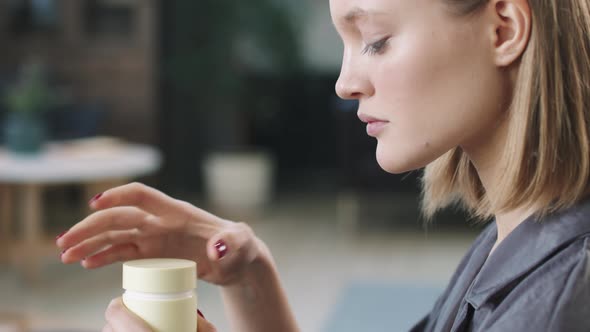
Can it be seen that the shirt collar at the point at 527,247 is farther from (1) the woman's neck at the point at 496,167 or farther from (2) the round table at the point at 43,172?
(2) the round table at the point at 43,172

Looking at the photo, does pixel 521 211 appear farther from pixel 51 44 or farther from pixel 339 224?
pixel 51 44

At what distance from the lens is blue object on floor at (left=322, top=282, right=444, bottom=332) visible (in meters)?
3.22

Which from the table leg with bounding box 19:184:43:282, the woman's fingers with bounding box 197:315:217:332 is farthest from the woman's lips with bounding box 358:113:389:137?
the table leg with bounding box 19:184:43:282

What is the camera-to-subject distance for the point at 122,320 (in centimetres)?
59

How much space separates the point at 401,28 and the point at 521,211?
0.20 metres

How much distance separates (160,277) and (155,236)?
23 centimetres

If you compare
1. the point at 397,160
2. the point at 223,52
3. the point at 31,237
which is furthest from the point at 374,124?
the point at 223,52

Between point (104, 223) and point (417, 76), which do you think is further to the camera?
point (104, 223)

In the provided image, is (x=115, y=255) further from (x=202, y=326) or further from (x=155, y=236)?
(x=202, y=326)

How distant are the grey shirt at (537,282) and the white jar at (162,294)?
229 millimetres

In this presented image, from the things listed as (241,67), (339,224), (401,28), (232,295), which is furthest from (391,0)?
(241,67)

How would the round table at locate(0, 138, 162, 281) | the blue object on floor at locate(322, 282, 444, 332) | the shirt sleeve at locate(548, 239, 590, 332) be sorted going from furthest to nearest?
the round table at locate(0, 138, 162, 281) < the blue object on floor at locate(322, 282, 444, 332) < the shirt sleeve at locate(548, 239, 590, 332)

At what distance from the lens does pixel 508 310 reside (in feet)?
1.96

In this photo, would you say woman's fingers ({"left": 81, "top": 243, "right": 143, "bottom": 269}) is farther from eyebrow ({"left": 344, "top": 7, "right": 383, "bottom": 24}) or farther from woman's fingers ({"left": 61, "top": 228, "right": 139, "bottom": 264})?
eyebrow ({"left": 344, "top": 7, "right": 383, "bottom": 24})
